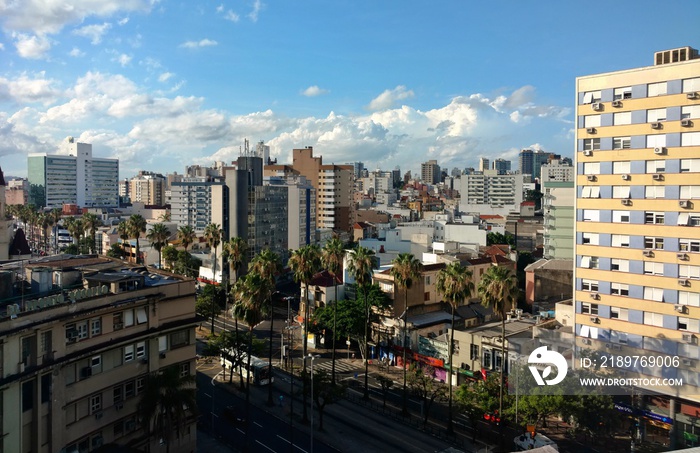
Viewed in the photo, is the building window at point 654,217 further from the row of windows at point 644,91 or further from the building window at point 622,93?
the building window at point 622,93

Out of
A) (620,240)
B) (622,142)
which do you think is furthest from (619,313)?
(622,142)

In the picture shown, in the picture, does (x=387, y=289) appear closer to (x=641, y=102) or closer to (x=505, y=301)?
(x=505, y=301)

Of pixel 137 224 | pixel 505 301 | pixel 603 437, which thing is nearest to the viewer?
pixel 505 301

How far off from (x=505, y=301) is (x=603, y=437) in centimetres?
1595

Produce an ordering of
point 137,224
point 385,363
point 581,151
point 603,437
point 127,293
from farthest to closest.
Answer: point 137,224 → point 385,363 → point 581,151 → point 603,437 → point 127,293

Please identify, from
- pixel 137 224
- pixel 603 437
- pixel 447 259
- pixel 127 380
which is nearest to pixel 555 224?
pixel 447 259

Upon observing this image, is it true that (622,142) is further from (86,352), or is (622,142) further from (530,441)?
(86,352)

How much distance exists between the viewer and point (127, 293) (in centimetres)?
3406

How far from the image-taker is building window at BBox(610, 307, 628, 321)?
161 ft

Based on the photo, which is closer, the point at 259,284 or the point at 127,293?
the point at 127,293

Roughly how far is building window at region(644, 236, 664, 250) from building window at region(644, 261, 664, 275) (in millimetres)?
1424
